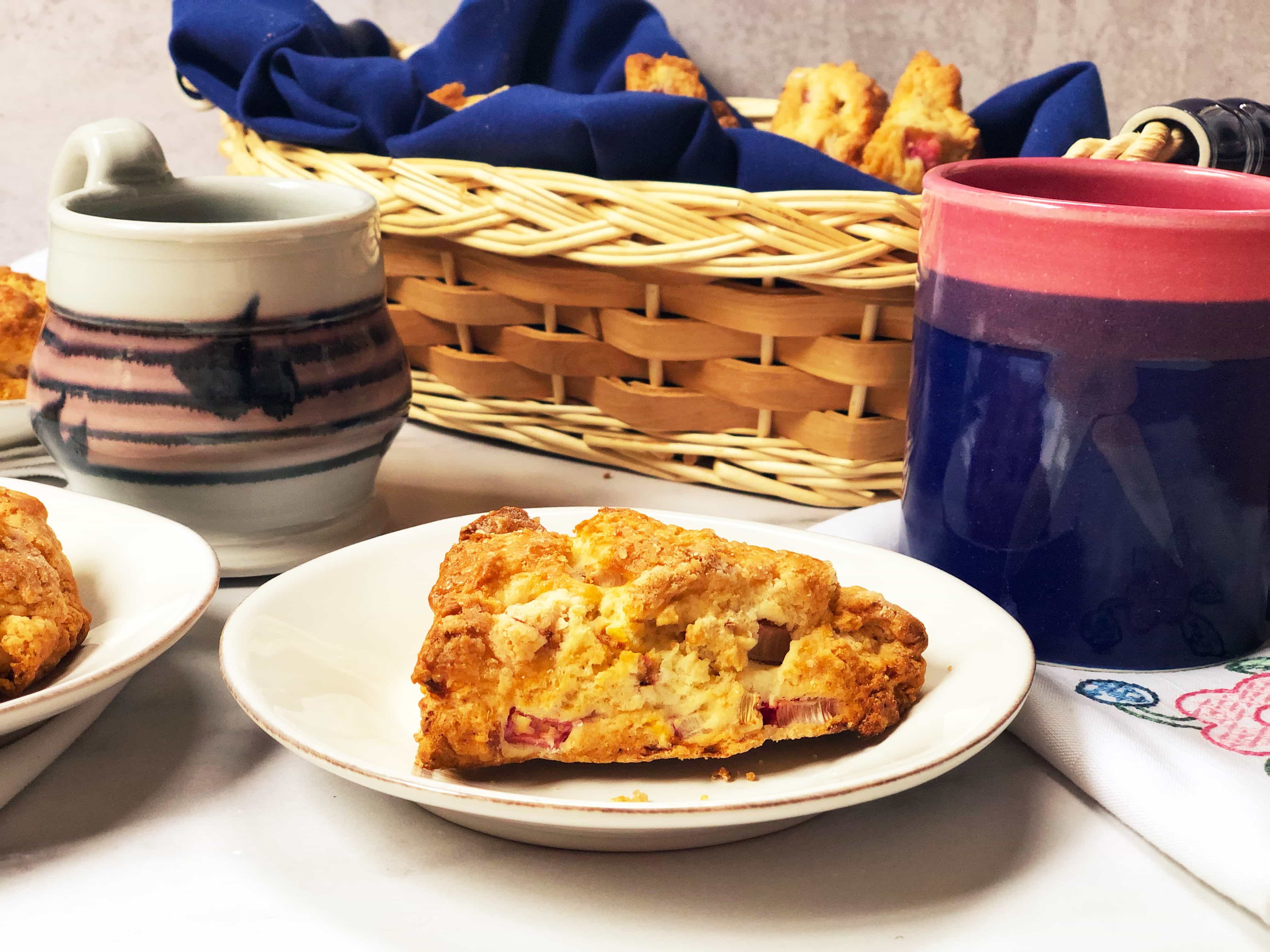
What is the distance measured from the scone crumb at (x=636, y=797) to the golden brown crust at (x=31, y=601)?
0.23 meters

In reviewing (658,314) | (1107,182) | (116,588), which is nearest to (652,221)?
(658,314)

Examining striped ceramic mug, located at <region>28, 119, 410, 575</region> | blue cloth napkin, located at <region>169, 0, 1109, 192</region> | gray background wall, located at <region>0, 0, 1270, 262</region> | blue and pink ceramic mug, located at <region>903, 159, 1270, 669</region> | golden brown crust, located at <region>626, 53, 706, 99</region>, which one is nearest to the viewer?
blue and pink ceramic mug, located at <region>903, 159, 1270, 669</region>

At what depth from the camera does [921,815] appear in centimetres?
48

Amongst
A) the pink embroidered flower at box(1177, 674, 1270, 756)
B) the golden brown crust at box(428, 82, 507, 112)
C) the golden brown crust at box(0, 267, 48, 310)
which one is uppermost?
the golden brown crust at box(428, 82, 507, 112)

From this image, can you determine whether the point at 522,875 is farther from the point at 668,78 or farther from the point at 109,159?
the point at 668,78

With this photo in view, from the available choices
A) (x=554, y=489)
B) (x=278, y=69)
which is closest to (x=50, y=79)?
(x=278, y=69)

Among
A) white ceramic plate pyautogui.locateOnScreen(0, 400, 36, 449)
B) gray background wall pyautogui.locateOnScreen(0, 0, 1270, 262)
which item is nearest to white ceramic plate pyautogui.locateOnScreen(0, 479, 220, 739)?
white ceramic plate pyautogui.locateOnScreen(0, 400, 36, 449)

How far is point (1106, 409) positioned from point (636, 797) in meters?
0.26

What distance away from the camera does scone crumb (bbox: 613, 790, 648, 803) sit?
437mm

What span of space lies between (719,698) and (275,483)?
31 cm

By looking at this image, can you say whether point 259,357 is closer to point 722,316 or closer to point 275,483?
point 275,483

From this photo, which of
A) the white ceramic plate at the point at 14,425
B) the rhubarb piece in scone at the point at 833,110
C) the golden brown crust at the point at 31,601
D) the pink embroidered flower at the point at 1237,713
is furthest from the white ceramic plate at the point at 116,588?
the rhubarb piece in scone at the point at 833,110

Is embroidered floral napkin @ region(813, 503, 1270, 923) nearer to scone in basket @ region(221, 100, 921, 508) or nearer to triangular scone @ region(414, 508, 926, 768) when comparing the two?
triangular scone @ region(414, 508, 926, 768)

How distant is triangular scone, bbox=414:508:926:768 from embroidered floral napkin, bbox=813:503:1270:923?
0.24 ft
